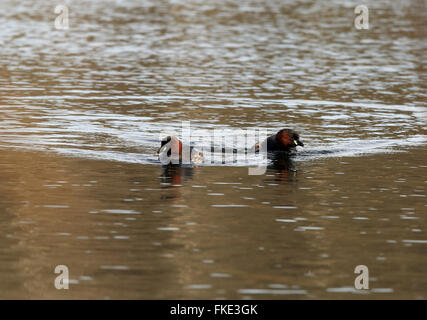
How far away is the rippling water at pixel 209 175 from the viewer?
42.9ft

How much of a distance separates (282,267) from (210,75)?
81.1 ft

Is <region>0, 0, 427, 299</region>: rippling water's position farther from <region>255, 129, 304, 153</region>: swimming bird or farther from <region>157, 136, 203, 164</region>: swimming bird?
<region>157, 136, 203, 164</region>: swimming bird

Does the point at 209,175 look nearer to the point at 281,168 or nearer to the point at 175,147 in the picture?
the point at 175,147

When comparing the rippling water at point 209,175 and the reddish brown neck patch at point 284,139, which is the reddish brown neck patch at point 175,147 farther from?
the reddish brown neck patch at point 284,139

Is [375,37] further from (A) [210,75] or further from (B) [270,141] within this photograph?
(B) [270,141]

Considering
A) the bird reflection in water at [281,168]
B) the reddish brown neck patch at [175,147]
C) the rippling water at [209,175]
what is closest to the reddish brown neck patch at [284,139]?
the bird reflection in water at [281,168]

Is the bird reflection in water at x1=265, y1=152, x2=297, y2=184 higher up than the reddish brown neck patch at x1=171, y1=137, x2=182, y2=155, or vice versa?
the reddish brown neck patch at x1=171, y1=137, x2=182, y2=155

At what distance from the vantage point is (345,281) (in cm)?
1270

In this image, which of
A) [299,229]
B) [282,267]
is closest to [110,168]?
[299,229]

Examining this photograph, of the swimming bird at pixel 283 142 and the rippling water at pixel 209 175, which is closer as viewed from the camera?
the rippling water at pixel 209 175

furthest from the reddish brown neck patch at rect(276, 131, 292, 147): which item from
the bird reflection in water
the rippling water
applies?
the rippling water

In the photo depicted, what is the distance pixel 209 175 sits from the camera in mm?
19969

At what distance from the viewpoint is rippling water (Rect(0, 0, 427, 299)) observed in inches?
515

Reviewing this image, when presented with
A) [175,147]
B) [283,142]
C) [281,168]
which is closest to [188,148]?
[175,147]
